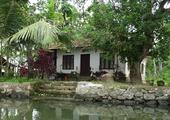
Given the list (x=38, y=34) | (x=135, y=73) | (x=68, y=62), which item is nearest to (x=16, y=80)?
(x=38, y=34)

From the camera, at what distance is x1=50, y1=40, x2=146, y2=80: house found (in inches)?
907

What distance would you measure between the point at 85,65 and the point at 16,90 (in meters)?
7.46

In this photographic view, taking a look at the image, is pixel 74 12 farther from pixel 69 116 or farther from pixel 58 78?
pixel 69 116

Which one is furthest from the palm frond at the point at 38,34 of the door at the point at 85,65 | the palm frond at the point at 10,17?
the door at the point at 85,65

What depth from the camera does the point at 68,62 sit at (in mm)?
25844

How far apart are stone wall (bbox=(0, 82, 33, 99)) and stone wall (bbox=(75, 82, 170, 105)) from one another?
2.49 m

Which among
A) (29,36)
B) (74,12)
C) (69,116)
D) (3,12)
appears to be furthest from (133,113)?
(74,12)

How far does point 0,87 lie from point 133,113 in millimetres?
7984

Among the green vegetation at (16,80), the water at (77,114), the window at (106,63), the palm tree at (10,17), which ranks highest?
the palm tree at (10,17)

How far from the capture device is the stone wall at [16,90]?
1819cm

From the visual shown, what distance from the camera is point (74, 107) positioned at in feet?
49.3

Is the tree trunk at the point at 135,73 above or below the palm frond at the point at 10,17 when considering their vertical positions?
below

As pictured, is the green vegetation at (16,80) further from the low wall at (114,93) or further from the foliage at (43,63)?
the foliage at (43,63)

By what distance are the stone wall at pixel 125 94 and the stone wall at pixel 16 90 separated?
249cm
